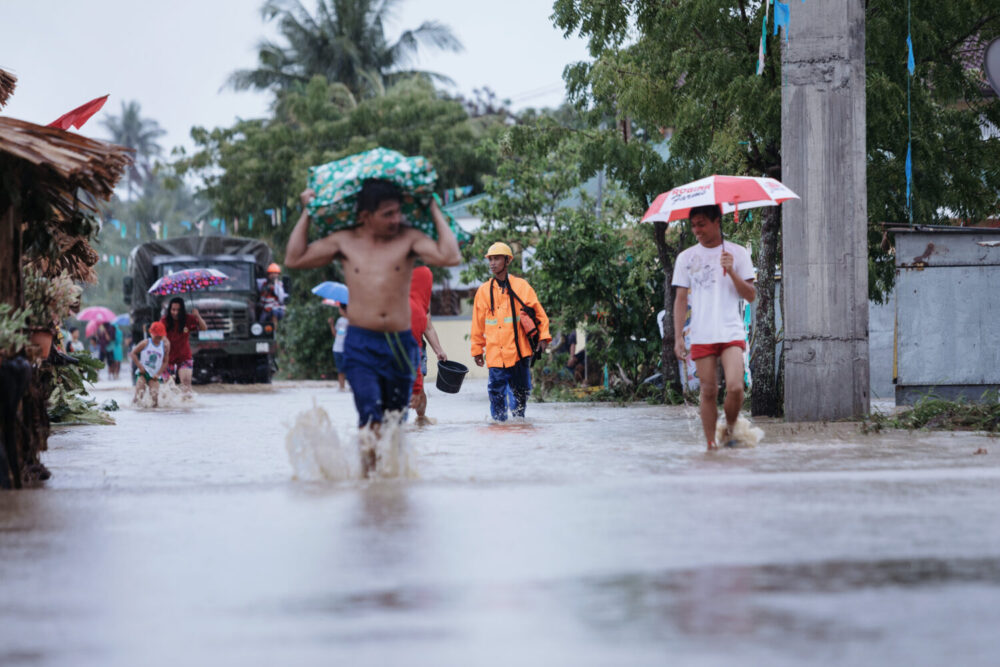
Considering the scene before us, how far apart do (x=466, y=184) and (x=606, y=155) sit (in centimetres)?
2804

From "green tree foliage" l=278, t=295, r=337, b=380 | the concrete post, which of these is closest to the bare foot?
the concrete post

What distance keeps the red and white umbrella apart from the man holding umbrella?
330 mm

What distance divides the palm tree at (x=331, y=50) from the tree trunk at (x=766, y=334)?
3724 cm

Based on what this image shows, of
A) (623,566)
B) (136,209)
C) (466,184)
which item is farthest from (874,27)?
(136,209)

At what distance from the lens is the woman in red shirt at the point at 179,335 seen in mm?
21203

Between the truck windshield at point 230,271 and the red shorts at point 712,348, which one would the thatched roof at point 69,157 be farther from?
the truck windshield at point 230,271

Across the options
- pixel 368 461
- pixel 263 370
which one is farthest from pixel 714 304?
pixel 263 370

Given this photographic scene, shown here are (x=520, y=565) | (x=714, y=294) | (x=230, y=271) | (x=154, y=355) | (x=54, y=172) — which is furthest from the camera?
(x=230, y=271)

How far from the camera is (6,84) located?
38.6ft

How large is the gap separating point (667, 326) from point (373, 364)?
11.9m

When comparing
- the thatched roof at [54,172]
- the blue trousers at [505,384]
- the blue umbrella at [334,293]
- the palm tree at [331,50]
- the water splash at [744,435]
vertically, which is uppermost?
the palm tree at [331,50]

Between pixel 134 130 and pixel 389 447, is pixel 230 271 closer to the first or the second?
pixel 389 447

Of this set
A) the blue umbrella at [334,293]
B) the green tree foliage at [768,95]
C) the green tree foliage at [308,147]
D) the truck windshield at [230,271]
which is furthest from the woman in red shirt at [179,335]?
the green tree foliage at [308,147]

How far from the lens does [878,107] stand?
15.0 m
